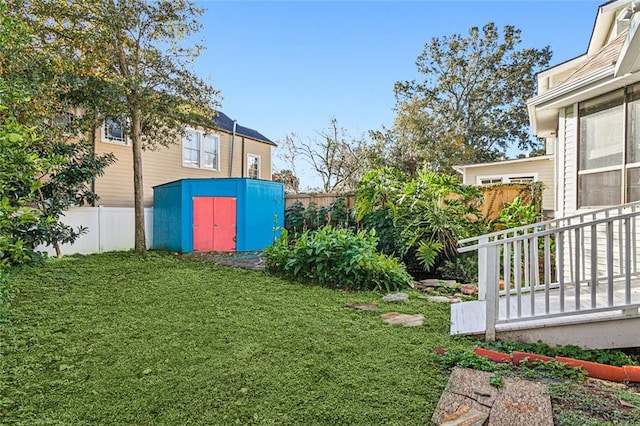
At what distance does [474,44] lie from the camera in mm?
21797

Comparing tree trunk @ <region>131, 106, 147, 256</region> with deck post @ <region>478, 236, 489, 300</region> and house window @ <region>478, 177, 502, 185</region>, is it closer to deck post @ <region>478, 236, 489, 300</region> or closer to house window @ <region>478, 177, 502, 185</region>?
deck post @ <region>478, 236, 489, 300</region>

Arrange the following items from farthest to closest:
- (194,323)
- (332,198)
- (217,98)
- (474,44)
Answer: (474,44), (332,198), (217,98), (194,323)

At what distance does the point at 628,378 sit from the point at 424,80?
22.7 meters

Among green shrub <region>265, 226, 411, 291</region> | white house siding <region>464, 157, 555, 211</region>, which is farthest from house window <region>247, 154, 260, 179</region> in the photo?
white house siding <region>464, 157, 555, 211</region>

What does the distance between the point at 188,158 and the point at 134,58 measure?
5.07 meters

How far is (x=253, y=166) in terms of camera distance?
1466 cm

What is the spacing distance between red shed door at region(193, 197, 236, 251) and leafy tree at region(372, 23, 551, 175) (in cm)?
1305

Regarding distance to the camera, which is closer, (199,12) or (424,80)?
(199,12)

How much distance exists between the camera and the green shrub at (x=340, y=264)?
550cm

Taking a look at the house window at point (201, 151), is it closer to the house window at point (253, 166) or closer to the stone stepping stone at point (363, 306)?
the house window at point (253, 166)

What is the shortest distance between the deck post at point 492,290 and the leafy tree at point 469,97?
17691 millimetres

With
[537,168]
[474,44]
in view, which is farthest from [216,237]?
[474,44]

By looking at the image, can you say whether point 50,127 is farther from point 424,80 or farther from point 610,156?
point 424,80

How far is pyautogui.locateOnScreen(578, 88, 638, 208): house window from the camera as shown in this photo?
4.49 metres
